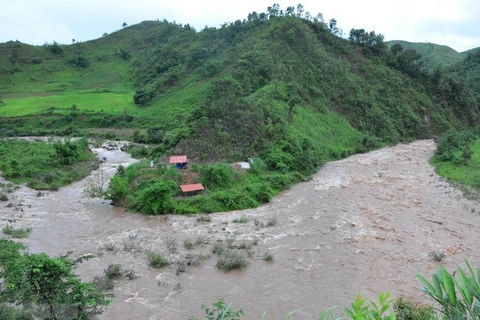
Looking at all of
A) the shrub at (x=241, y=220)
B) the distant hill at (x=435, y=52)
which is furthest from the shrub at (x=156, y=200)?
the distant hill at (x=435, y=52)

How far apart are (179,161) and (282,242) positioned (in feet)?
29.4

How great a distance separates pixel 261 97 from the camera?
30547mm

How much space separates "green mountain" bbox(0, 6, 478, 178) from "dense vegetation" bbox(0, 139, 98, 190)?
17.7ft

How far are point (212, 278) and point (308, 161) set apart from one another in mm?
14612

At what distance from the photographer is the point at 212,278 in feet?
41.0

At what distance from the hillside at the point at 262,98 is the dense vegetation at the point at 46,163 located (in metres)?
5.06

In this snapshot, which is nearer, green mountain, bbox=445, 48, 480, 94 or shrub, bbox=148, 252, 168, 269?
shrub, bbox=148, 252, 168, 269

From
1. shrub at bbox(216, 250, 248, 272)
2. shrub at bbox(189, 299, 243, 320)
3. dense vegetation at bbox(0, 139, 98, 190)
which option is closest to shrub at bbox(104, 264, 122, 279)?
shrub at bbox(216, 250, 248, 272)

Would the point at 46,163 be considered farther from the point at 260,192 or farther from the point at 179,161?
the point at 260,192

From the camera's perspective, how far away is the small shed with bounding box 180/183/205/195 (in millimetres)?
19328

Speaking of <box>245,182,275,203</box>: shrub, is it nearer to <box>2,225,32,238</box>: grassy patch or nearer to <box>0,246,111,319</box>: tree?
<box>2,225,32,238</box>: grassy patch

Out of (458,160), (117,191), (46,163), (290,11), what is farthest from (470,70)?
(46,163)

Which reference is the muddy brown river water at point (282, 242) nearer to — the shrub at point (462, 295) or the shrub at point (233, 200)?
the shrub at point (233, 200)

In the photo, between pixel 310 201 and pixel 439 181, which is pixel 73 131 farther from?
pixel 439 181
